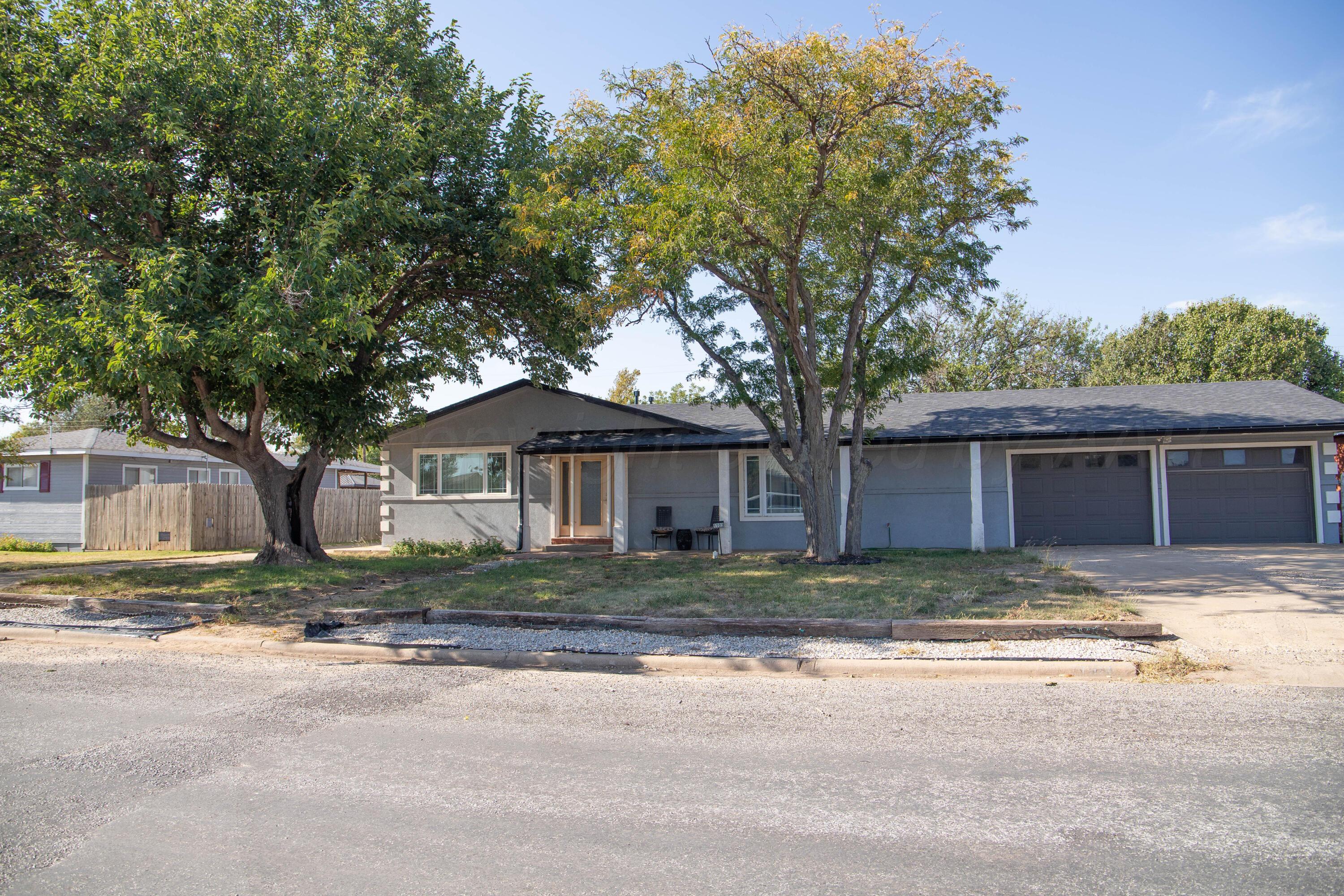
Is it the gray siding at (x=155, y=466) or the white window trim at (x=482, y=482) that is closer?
the white window trim at (x=482, y=482)

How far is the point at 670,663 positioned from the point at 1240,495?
600 inches

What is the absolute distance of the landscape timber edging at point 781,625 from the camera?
8.09 meters

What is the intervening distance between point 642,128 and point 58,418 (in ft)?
179

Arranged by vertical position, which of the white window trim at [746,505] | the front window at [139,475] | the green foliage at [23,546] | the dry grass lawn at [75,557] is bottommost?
the dry grass lawn at [75,557]

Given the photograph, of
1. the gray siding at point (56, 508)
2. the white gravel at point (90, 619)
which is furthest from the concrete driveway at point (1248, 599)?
the gray siding at point (56, 508)

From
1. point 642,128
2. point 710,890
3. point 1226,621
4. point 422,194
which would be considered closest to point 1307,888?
point 710,890

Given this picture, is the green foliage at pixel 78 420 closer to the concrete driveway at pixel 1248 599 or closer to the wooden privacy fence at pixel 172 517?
the wooden privacy fence at pixel 172 517

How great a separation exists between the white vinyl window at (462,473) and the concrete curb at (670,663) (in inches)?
Result: 401

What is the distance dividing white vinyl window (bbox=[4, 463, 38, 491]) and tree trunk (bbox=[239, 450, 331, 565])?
13525mm

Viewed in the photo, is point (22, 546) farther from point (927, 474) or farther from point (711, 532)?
point (927, 474)

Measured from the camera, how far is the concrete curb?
7145mm

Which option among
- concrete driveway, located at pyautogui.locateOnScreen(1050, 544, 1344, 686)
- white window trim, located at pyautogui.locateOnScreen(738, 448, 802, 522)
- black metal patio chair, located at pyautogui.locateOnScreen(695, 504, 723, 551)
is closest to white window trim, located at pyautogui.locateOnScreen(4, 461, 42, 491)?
black metal patio chair, located at pyautogui.locateOnScreen(695, 504, 723, 551)

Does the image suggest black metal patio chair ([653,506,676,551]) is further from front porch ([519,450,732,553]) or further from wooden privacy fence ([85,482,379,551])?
wooden privacy fence ([85,482,379,551])

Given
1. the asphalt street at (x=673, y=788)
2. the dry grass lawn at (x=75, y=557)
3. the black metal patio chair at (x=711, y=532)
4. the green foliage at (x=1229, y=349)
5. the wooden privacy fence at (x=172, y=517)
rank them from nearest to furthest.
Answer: the asphalt street at (x=673, y=788), the dry grass lawn at (x=75, y=557), the black metal patio chair at (x=711, y=532), the wooden privacy fence at (x=172, y=517), the green foliage at (x=1229, y=349)
